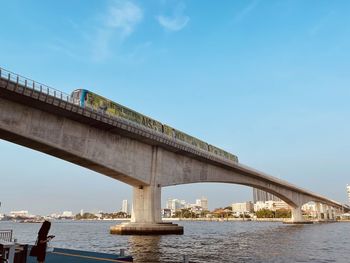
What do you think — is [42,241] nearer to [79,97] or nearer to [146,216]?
[79,97]

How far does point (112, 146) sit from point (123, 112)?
4.45 m

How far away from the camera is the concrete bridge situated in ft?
105

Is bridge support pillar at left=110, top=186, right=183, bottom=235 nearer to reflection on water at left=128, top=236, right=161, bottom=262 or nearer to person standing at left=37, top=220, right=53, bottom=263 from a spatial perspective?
reflection on water at left=128, top=236, right=161, bottom=262

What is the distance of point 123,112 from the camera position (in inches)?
1663

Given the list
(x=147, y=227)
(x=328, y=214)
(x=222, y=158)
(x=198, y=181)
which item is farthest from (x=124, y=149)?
(x=328, y=214)

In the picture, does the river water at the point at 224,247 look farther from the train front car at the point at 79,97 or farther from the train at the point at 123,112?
the train front car at the point at 79,97

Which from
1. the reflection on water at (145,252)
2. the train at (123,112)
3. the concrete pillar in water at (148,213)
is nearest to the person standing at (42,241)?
the reflection on water at (145,252)

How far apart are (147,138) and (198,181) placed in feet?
54.9

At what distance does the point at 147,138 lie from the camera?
44.1 m

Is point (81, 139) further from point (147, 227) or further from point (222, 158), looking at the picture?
point (222, 158)

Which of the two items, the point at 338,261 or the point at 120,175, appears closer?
the point at 338,261

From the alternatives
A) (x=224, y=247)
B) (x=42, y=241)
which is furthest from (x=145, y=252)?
(x=42, y=241)

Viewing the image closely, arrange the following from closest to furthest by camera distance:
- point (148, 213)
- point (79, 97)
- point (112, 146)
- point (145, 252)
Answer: point (145, 252), point (79, 97), point (112, 146), point (148, 213)

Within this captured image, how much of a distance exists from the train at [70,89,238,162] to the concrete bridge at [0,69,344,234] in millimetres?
1361
